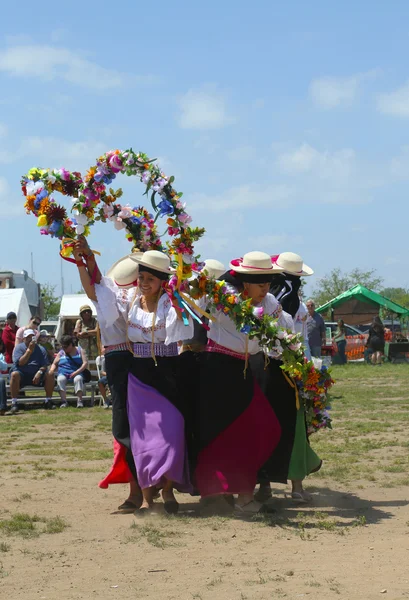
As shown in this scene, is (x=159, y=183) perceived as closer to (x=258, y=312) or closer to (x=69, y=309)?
(x=258, y=312)

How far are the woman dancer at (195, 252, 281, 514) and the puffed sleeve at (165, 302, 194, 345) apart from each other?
10.2 inches

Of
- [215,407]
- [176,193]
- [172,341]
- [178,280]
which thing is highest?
[176,193]

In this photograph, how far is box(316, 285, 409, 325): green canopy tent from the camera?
32031 millimetres

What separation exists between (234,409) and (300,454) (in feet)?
2.23

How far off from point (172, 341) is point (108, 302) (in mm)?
571

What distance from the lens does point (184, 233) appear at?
7.62m

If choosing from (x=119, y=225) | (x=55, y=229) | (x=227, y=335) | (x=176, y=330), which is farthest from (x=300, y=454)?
(x=55, y=229)

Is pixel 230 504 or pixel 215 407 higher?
pixel 215 407

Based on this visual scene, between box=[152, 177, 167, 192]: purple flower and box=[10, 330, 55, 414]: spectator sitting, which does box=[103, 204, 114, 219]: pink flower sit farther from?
box=[10, 330, 55, 414]: spectator sitting

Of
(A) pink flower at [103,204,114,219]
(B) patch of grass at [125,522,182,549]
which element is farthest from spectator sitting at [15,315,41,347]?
(B) patch of grass at [125,522,182,549]

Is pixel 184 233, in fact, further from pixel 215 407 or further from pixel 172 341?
pixel 215 407

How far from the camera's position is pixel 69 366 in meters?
16.8

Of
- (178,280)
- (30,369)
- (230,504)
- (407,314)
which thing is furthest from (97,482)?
(407,314)

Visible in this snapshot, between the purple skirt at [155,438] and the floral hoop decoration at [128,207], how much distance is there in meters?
1.15
